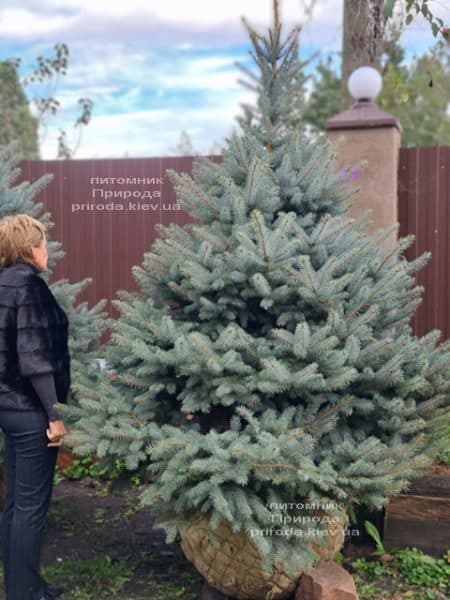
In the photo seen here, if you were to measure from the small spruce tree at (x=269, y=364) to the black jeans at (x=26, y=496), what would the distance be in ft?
0.76

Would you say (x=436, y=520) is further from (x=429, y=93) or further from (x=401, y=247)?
(x=429, y=93)

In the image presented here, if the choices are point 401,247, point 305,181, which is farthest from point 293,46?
point 401,247

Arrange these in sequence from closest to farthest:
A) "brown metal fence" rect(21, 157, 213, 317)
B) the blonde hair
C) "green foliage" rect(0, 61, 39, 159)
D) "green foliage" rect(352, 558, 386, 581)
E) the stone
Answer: the stone
the blonde hair
"green foliage" rect(352, 558, 386, 581)
"brown metal fence" rect(21, 157, 213, 317)
"green foliage" rect(0, 61, 39, 159)

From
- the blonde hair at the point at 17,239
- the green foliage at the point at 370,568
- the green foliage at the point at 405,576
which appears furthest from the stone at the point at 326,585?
the blonde hair at the point at 17,239

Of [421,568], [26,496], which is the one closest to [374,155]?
[421,568]

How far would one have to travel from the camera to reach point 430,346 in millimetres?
3820

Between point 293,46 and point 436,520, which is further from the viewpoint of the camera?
point 436,520

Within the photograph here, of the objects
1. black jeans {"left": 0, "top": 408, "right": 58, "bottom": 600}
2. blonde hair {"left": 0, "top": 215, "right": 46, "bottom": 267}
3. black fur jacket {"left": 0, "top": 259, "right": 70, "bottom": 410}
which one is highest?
blonde hair {"left": 0, "top": 215, "right": 46, "bottom": 267}

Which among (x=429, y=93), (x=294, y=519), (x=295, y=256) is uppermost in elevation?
(x=429, y=93)

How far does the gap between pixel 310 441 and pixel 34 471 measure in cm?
136

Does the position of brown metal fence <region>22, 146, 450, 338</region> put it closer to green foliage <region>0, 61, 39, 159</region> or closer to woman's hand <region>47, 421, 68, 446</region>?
woman's hand <region>47, 421, 68, 446</region>

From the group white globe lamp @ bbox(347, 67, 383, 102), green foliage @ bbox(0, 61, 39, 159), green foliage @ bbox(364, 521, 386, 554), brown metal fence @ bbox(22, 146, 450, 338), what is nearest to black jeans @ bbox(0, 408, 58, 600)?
green foliage @ bbox(364, 521, 386, 554)

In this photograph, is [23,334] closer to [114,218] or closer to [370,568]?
[370,568]

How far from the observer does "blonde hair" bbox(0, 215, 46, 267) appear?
3.63 metres
